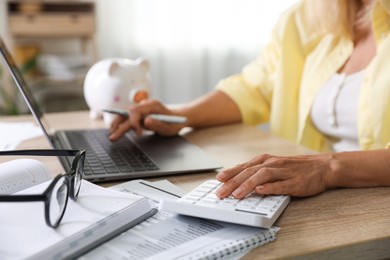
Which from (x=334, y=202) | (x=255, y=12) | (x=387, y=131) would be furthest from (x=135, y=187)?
(x=255, y=12)

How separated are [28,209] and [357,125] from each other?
0.81 metres

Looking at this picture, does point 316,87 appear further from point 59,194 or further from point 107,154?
point 59,194

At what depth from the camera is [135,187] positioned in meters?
0.73

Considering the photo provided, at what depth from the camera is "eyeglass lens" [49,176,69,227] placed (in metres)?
0.52

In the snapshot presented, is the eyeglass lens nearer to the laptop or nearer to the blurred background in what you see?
the laptop

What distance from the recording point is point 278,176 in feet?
2.26

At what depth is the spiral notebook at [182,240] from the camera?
52 centimetres

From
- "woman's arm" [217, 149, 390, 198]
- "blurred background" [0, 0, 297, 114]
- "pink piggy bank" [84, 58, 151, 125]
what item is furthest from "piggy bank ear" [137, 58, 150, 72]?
"blurred background" [0, 0, 297, 114]

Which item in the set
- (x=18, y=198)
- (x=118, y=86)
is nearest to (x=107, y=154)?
(x=118, y=86)

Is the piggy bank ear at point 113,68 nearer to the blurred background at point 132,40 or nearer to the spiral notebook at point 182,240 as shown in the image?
the spiral notebook at point 182,240

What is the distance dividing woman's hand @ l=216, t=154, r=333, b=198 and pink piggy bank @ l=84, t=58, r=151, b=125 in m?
0.56

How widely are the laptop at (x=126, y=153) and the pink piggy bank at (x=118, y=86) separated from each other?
0.12m

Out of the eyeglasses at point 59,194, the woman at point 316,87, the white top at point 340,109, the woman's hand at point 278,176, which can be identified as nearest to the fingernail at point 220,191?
the woman's hand at point 278,176

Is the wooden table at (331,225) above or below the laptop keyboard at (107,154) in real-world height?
above
